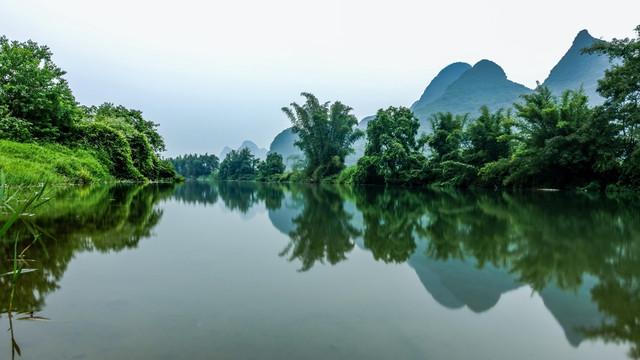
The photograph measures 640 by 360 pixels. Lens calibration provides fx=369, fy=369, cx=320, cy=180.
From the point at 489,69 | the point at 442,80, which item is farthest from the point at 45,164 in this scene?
the point at 442,80

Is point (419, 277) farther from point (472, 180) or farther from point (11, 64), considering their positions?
point (472, 180)

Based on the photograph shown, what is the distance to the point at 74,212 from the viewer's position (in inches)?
195

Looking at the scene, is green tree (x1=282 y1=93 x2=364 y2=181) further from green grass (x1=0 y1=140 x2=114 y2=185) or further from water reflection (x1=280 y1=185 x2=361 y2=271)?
water reflection (x1=280 y1=185 x2=361 y2=271)

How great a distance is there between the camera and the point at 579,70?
208ft

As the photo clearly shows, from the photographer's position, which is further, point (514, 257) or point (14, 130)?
point (14, 130)

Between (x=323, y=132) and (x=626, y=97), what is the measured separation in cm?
2486

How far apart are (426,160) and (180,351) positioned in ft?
78.3

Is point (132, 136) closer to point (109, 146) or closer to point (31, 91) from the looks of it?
point (109, 146)

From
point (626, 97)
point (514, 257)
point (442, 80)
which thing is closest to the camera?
point (514, 257)

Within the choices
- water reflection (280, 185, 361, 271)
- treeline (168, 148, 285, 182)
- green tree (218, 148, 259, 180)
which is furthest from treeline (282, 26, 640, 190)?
green tree (218, 148, 259, 180)

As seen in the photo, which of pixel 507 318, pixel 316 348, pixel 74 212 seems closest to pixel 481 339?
pixel 507 318

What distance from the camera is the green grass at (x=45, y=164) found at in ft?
27.6

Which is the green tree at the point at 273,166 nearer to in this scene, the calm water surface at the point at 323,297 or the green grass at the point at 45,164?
the green grass at the point at 45,164

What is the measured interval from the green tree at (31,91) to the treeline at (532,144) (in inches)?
716
